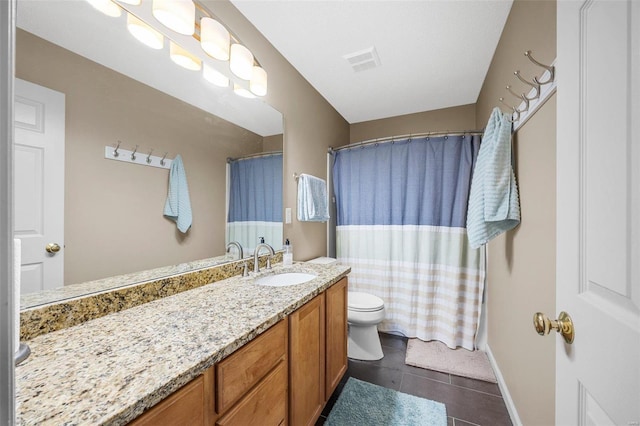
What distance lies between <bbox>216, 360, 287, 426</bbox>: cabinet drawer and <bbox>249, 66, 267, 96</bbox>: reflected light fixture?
1.57m

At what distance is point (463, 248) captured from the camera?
7.24 ft

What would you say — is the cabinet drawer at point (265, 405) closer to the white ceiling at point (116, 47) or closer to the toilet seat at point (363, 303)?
the toilet seat at point (363, 303)

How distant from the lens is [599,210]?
528 millimetres

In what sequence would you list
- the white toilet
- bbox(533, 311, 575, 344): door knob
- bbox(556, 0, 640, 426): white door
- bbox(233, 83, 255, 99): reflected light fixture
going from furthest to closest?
the white toilet
bbox(233, 83, 255, 99): reflected light fixture
bbox(533, 311, 575, 344): door knob
bbox(556, 0, 640, 426): white door

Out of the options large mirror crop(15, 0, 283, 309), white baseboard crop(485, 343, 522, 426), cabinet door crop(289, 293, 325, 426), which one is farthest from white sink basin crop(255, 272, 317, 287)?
white baseboard crop(485, 343, 522, 426)

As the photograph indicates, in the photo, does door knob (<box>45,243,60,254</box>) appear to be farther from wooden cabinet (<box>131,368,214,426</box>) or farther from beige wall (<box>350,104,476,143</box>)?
beige wall (<box>350,104,476,143</box>)

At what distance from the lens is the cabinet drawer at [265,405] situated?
782 millimetres

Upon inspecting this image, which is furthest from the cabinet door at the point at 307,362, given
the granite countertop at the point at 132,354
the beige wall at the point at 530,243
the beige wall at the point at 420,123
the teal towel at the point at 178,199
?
the beige wall at the point at 420,123

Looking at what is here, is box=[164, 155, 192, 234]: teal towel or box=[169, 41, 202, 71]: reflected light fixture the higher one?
box=[169, 41, 202, 71]: reflected light fixture

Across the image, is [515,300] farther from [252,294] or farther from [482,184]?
[252,294]

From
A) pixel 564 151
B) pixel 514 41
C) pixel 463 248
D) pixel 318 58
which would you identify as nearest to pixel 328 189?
pixel 318 58

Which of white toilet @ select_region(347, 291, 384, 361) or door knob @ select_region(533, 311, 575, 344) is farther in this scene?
white toilet @ select_region(347, 291, 384, 361)

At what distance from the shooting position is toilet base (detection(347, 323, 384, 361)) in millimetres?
2064

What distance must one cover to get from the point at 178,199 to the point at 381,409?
1.72m
